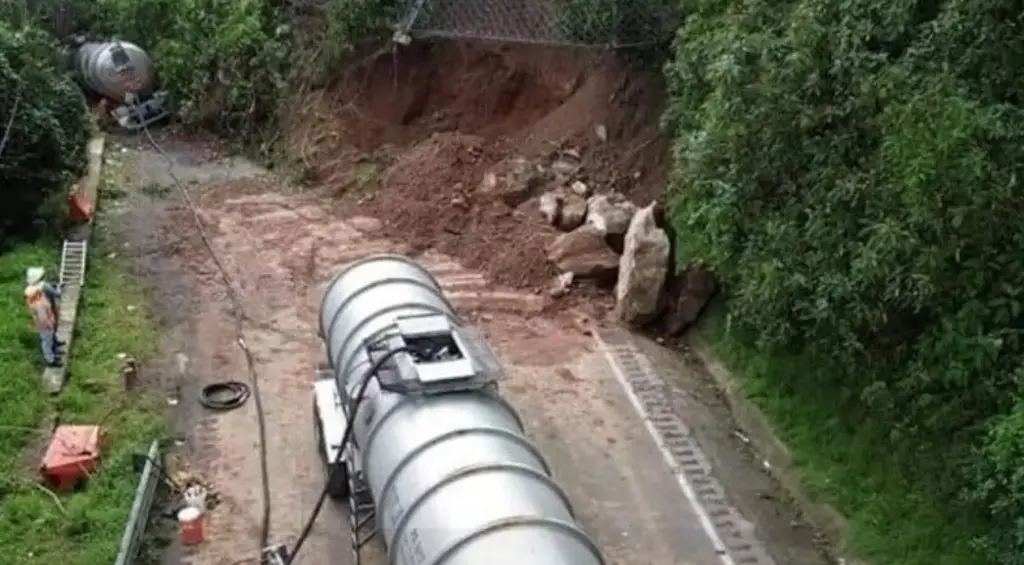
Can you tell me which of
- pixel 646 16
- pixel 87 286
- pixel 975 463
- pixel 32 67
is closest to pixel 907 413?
pixel 975 463

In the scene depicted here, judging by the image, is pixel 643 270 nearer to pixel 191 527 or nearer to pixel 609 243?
pixel 609 243

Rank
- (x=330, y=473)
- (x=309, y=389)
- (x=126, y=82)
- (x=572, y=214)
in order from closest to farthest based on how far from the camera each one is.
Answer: (x=330, y=473), (x=309, y=389), (x=572, y=214), (x=126, y=82)

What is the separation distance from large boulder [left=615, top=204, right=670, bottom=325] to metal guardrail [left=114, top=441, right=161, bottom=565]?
648 centimetres

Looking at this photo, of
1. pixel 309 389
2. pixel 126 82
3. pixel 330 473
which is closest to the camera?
pixel 330 473

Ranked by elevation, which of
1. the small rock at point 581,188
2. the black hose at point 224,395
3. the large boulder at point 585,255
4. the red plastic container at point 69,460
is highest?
the small rock at point 581,188

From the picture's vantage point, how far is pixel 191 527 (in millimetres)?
10844

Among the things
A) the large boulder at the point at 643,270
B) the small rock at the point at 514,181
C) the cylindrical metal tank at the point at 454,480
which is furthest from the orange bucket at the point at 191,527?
the small rock at the point at 514,181

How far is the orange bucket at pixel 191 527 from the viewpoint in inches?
426

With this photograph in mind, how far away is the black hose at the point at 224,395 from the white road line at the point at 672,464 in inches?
182

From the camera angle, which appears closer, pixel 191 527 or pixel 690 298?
pixel 191 527

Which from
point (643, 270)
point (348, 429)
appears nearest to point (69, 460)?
point (348, 429)

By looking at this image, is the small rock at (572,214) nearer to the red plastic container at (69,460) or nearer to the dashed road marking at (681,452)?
the dashed road marking at (681,452)

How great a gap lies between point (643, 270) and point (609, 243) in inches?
54.7

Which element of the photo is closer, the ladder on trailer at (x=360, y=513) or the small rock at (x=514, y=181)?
the ladder on trailer at (x=360, y=513)
